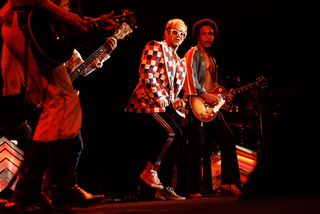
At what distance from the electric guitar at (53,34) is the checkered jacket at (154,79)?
2.15 meters

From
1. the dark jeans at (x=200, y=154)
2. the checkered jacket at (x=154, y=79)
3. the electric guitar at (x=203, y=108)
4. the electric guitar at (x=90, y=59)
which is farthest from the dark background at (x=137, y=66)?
the electric guitar at (x=203, y=108)

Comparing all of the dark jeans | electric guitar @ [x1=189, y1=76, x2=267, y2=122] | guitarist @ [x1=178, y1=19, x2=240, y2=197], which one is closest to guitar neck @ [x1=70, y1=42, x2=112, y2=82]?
guitarist @ [x1=178, y1=19, x2=240, y2=197]

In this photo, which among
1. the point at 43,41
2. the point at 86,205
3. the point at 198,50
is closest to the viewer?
the point at 43,41

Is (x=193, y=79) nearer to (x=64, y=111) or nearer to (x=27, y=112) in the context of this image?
(x=27, y=112)

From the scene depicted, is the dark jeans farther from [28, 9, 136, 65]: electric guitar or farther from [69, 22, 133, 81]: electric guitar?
[28, 9, 136, 65]: electric guitar

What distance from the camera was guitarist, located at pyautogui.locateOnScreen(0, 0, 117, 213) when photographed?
3824mm

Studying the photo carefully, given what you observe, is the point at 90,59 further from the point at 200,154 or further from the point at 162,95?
the point at 200,154

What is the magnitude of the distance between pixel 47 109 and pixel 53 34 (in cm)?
55

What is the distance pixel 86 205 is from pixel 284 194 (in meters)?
1.82

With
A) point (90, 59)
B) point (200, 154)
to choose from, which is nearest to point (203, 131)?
point (200, 154)

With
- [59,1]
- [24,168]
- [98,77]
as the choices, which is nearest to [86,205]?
[24,168]

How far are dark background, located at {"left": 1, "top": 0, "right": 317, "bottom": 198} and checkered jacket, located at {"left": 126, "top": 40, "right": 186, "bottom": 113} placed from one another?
44cm

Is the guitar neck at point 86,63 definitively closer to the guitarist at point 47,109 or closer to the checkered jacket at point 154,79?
the checkered jacket at point 154,79

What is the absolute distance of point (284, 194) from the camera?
2.75 meters
